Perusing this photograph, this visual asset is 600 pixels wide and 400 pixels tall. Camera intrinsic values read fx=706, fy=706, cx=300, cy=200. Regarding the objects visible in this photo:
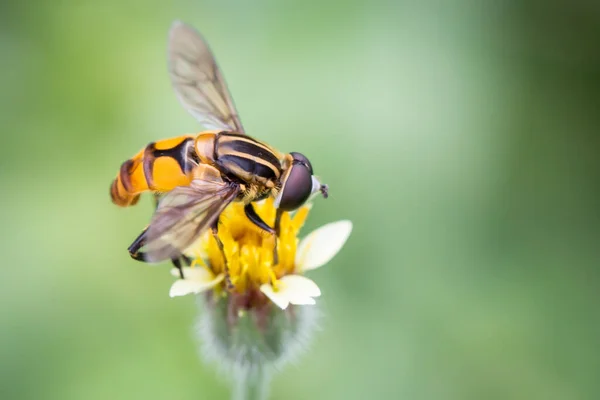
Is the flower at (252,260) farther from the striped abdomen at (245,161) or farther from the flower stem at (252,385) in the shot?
the flower stem at (252,385)

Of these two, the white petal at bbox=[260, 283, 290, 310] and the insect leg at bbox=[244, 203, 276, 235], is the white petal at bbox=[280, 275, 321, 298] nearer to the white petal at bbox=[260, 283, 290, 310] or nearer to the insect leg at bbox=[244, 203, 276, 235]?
the white petal at bbox=[260, 283, 290, 310]

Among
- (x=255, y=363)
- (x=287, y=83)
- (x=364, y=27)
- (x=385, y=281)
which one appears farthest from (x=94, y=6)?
(x=255, y=363)

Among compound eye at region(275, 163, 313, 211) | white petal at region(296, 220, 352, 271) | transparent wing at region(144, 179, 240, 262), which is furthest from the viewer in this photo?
white petal at region(296, 220, 352, 271)

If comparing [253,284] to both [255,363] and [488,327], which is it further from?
[488,327]

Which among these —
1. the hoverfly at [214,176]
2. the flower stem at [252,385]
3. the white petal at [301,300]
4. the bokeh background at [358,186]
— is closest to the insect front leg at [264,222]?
the hoverfly at [214,176]

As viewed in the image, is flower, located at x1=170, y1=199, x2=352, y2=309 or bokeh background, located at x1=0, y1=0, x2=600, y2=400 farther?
bokeh background, located at x1=0, y1=0, x2=600, y2=400

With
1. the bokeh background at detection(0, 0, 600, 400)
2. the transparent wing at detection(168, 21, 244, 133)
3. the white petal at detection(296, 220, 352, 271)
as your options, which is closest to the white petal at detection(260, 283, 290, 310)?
the white petal at detection(296, 220, 352, 271)
